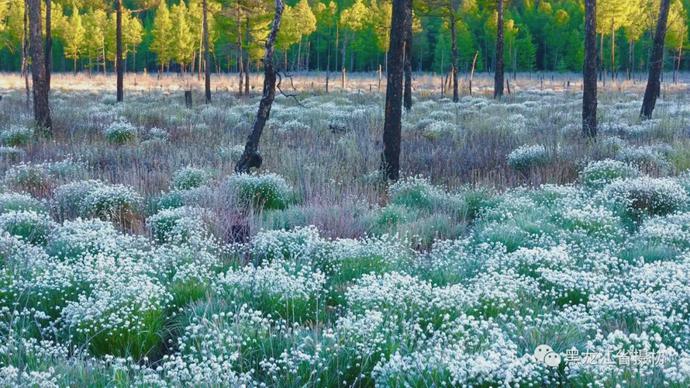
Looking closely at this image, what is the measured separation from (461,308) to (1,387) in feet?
9.85

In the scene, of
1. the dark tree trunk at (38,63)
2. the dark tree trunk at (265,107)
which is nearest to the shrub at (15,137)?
the dark tree trunk at (38,63)

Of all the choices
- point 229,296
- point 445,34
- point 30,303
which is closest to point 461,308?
point 229,296

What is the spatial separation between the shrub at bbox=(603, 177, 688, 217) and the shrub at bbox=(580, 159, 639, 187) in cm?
128

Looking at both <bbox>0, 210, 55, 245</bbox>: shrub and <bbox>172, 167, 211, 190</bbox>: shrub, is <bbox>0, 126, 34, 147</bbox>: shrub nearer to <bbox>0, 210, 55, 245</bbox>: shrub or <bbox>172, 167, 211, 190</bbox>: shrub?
<bbox>172, 167, 211, 190</bbox>: shrub

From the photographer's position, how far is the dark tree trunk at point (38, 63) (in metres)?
15.8

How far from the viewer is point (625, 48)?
7575 cm

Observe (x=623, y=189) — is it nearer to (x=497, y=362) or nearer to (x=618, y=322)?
(x=618, y=322)

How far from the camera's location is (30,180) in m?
10.1

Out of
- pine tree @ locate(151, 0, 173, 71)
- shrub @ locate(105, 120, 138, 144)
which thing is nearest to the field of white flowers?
shrub @ locate(105, 120, 138, 144)

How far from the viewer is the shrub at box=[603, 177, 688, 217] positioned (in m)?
8.30

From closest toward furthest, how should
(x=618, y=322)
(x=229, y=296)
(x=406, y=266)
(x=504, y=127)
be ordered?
(x=618, y=322)
(x=229, y=296)
(x=406, y=266)
(x=504, y=127)

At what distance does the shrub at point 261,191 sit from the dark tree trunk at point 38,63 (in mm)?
9326

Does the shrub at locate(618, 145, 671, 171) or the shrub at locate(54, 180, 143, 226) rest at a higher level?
the shrub at locate(618, 145, 671, 171)

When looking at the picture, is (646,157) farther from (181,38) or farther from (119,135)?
(181,38)
